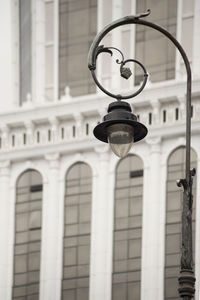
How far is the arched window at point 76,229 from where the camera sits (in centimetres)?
8181

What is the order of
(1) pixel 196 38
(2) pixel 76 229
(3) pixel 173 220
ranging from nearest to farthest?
1. (3) pixel 173 220
2. (1) pixel 196 38
3. (2) pixel 76 229

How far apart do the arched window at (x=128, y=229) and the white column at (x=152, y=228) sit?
1.01ft

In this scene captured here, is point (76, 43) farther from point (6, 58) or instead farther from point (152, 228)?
point (152, 228)

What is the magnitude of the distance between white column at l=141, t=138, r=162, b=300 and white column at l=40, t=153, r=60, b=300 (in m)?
4.74

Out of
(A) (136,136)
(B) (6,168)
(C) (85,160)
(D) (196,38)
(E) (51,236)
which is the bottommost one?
(A) (136,136)

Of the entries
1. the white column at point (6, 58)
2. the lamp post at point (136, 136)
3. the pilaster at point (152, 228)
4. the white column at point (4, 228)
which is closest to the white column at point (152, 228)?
the pilaster at point (152, 228)

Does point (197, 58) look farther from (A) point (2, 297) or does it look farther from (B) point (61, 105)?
(A) point (2, 297)

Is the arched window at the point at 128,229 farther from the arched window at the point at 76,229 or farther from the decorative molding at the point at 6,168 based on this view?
the decorative molding at the point at 6,168

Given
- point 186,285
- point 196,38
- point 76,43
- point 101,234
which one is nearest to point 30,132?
point 76,43

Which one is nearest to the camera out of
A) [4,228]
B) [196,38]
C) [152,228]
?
[152,228]

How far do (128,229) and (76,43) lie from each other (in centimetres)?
1032

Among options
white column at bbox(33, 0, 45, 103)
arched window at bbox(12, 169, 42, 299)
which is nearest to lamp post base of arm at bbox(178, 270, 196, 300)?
arched window at bbox(12, 169, 42, 299)

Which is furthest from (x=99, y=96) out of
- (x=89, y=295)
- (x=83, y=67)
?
(x=89, y=295)

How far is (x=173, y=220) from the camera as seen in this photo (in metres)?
80.5
